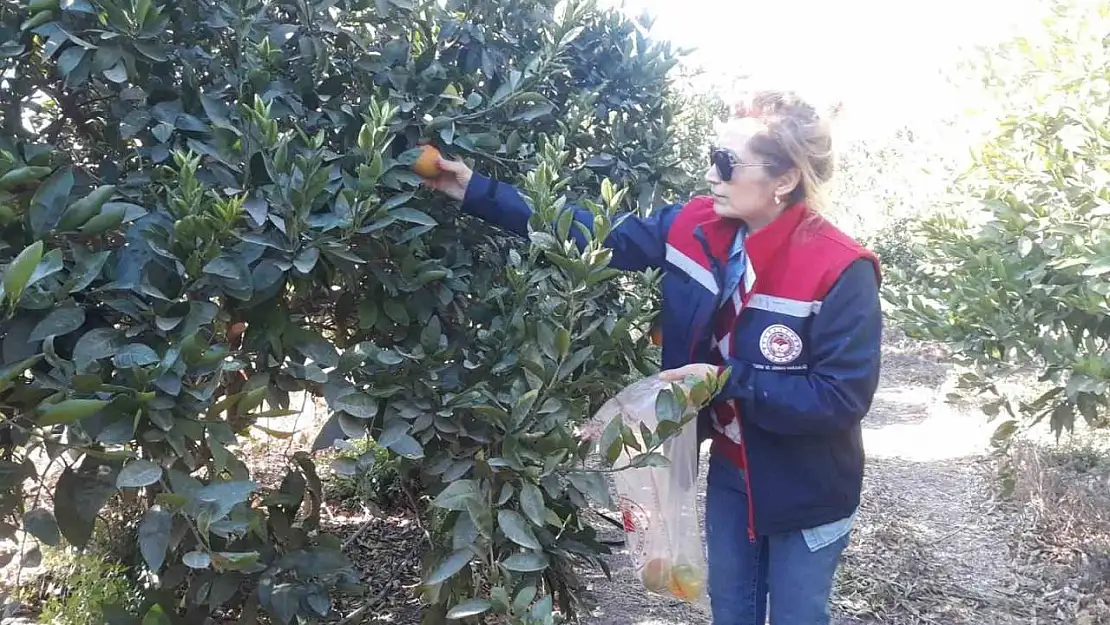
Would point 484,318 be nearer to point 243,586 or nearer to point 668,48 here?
point 243,586

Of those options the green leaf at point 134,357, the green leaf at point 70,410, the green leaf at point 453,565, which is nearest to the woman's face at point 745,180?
the green leaf at point 453,565

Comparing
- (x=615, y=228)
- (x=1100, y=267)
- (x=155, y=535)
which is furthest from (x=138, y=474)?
(x=1100, y=267)

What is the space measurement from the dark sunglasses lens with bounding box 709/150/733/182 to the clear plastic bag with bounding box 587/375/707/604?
2.02 feet

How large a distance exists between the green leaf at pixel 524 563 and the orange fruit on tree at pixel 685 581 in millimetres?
802

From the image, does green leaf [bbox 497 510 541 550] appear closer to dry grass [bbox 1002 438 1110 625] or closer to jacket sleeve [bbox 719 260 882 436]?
jacket sleeve [bbox 719 260 882 436]

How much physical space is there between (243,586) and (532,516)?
2.91 ft

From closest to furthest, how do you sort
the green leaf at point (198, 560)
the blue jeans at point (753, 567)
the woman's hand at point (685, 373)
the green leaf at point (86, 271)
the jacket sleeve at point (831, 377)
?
the green leaf at point (198, 560)
the green leaf at point (86, 271)
the woman's hand at point (685, 373)
the jacket sleeve at point (831, 377)
the blue jeans at point (753, 567)

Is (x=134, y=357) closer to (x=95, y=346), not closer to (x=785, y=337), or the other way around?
(x=95, y=346)

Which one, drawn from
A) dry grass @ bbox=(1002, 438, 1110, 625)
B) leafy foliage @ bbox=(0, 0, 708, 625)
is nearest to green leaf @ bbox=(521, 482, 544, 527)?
leafy foliage @ bbox=(0, 0, 708, 625)

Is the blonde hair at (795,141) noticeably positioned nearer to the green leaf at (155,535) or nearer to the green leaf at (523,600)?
the green leaf at (523,600)

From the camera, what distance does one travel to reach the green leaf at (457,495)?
5.33ft

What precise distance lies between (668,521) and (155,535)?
4.17 feet

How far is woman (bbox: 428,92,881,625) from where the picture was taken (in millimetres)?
2084

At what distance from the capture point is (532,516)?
63.9 inches
